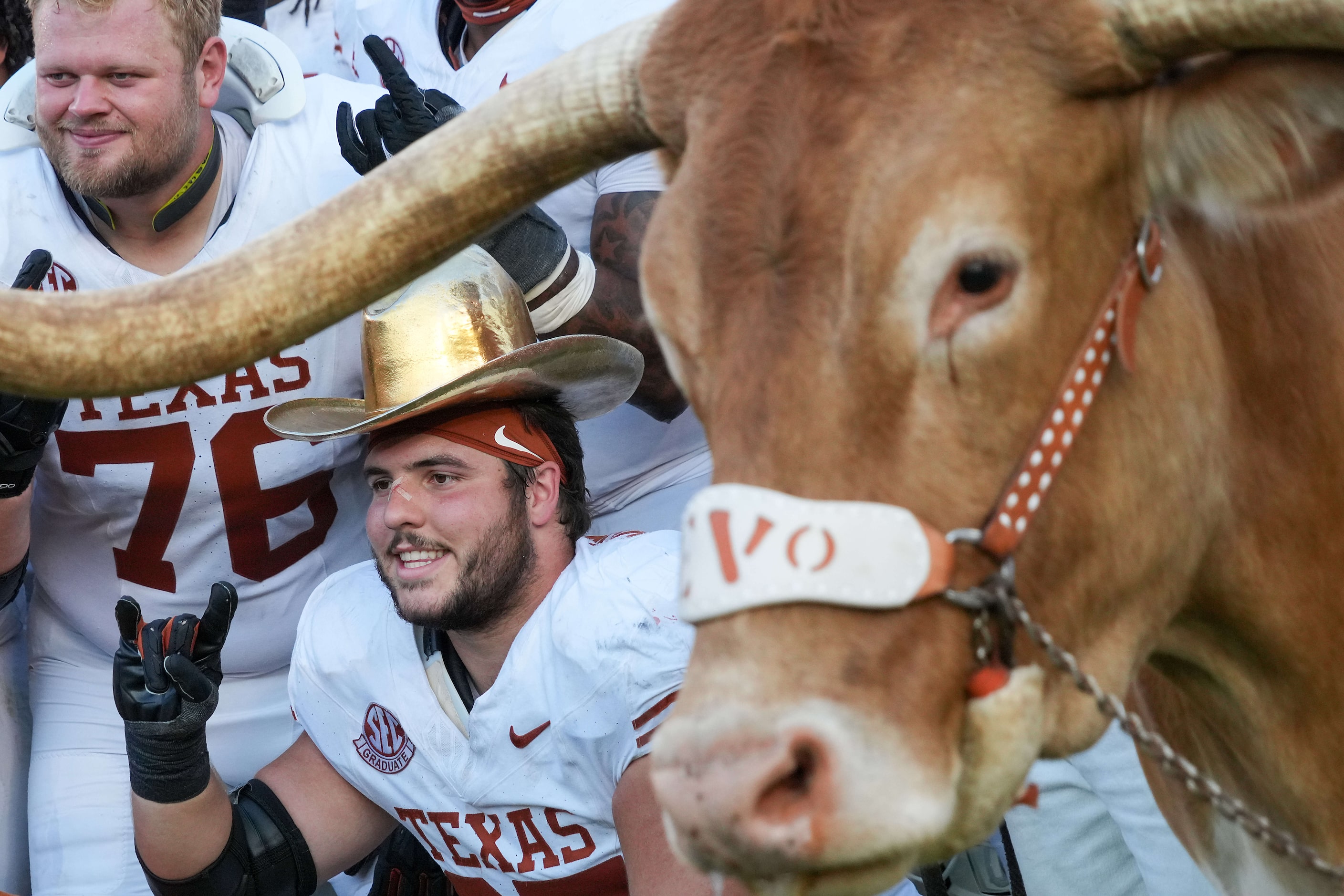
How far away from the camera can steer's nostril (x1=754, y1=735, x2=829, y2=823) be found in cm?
152

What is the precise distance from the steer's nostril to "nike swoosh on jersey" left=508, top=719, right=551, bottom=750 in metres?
1.78

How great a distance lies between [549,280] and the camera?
375cm

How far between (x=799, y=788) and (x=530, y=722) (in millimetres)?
1818

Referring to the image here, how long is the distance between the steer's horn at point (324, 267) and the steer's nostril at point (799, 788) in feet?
3.23

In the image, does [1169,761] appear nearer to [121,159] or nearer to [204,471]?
[204,471]

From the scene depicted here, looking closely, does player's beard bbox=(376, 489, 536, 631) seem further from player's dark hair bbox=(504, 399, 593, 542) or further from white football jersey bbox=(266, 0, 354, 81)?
white football jersey bbox=(266, 0, 354, 81)

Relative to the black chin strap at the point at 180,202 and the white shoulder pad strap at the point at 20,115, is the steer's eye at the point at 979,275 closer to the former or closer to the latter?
the black chin strap at the point at 180,202

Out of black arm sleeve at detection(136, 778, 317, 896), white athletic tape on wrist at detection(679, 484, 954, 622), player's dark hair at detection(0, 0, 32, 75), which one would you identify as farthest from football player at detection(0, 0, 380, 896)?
white athletic tape on wrist at detection(679, 484, 954, 622)

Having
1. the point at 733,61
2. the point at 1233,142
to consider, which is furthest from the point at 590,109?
the point at 1233,142

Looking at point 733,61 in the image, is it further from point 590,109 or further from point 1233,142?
point 1233,142

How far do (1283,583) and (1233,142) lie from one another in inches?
25.9

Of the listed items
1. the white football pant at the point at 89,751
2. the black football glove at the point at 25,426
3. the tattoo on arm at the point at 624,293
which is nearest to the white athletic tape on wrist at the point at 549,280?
the tattoo on arm at the point at 624,293

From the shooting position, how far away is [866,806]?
153 centimetres

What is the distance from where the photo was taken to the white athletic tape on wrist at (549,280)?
3.74m
